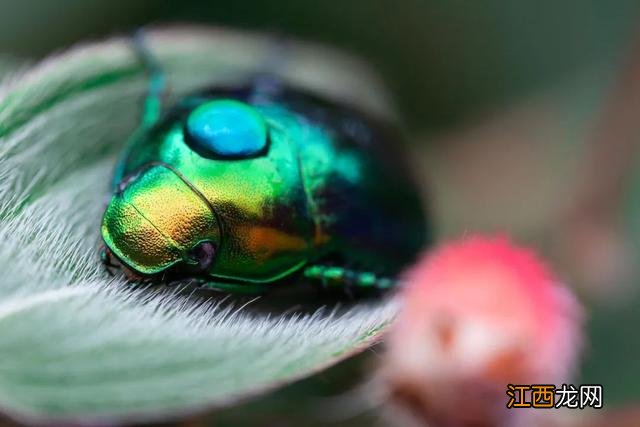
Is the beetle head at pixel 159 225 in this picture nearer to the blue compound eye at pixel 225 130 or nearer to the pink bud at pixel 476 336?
the blue compound eye at pixel 225 130

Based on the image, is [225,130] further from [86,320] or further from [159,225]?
[86,320]

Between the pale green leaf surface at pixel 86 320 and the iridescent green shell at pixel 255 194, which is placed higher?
the iridescent green shell at pixel 255 194

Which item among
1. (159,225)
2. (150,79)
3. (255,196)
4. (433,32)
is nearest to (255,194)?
(255,196)

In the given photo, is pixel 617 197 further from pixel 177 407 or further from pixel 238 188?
pixel 177 407

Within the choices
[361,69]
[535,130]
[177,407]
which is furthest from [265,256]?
[535,130]

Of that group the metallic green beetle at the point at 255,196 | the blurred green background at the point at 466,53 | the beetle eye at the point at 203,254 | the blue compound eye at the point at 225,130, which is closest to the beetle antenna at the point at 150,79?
the metallic green beetle at the point at 255,196

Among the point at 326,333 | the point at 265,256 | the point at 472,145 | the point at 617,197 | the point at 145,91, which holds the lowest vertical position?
the point at 326,333

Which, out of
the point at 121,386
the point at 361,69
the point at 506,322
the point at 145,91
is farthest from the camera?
the point at 361,69
